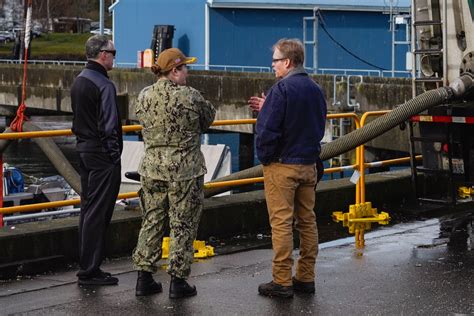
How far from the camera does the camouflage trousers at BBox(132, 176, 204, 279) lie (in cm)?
869

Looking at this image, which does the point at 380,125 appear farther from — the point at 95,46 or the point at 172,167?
the point at 172,167

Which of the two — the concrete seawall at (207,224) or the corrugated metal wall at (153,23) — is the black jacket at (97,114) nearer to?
the concrete seawall at (207,224)

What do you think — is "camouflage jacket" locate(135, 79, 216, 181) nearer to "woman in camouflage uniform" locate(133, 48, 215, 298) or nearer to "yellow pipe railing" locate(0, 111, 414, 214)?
"woman in camouflage uniform" locate(133, 48, 215, 298)

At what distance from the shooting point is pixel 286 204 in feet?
28.8

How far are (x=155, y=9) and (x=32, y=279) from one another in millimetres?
38710

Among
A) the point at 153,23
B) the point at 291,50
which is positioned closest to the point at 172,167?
the point at 291,50

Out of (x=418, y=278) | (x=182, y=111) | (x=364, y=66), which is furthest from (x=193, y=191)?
(x=364, y=66)

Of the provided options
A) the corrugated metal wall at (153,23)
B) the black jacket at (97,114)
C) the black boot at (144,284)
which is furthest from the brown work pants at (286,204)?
the corrugated metal wall at (153,23)

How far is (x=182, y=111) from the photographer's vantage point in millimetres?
8664

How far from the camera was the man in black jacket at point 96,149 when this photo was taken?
30.2ft

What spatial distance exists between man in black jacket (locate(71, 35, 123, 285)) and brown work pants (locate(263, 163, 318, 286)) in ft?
4.10

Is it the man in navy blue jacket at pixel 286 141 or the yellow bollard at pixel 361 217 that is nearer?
the man in navy blue jacket at pixel 286 141

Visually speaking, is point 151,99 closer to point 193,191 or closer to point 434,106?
point 193,191

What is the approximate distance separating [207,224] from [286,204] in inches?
123
